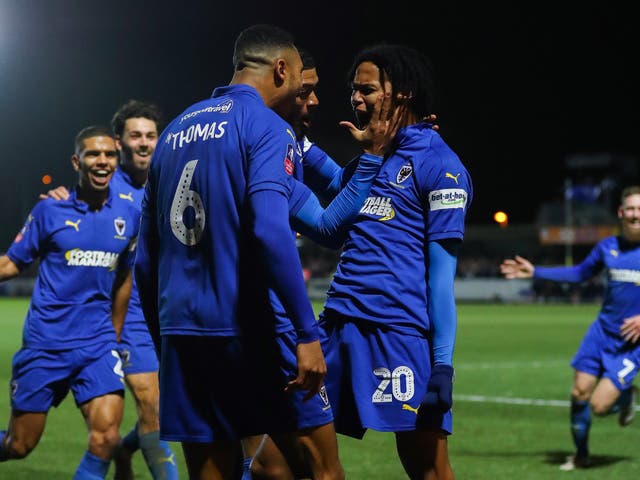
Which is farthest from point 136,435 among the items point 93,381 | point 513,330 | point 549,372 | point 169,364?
point 513,330

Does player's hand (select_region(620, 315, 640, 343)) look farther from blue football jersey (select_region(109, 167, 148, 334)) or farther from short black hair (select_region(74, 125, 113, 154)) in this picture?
short black hair (select_region(74, 125, 113, 154))

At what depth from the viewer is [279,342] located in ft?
13.4

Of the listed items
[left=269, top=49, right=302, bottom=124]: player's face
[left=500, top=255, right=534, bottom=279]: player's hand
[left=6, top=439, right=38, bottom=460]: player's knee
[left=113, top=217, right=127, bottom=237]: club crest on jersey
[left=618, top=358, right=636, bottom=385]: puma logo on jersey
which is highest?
[left=269, top=49, right=302, bottom=124]: player's face

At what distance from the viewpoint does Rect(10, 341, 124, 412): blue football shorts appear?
22.4 feet

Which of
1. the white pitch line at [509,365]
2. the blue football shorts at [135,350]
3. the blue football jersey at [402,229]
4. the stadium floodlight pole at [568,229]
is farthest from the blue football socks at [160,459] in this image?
the stadium floodlight pole at [568,229]

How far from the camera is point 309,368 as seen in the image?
153 inches

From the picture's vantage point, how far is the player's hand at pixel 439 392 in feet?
14.3

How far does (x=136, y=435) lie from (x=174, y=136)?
11.9 ft

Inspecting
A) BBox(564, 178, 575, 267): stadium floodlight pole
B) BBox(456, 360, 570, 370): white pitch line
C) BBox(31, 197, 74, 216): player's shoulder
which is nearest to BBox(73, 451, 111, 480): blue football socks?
BBox(31, 197, 74, 216): player's shoulder

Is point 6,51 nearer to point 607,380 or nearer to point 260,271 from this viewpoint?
point 607,380

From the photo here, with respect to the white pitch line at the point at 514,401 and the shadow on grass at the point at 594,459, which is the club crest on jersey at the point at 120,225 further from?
the white pitch line at the point at 514,401

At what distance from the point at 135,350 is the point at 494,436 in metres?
4.49

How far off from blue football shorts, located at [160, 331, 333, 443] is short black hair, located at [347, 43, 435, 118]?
1305 mm

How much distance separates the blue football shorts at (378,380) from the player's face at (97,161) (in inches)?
112
